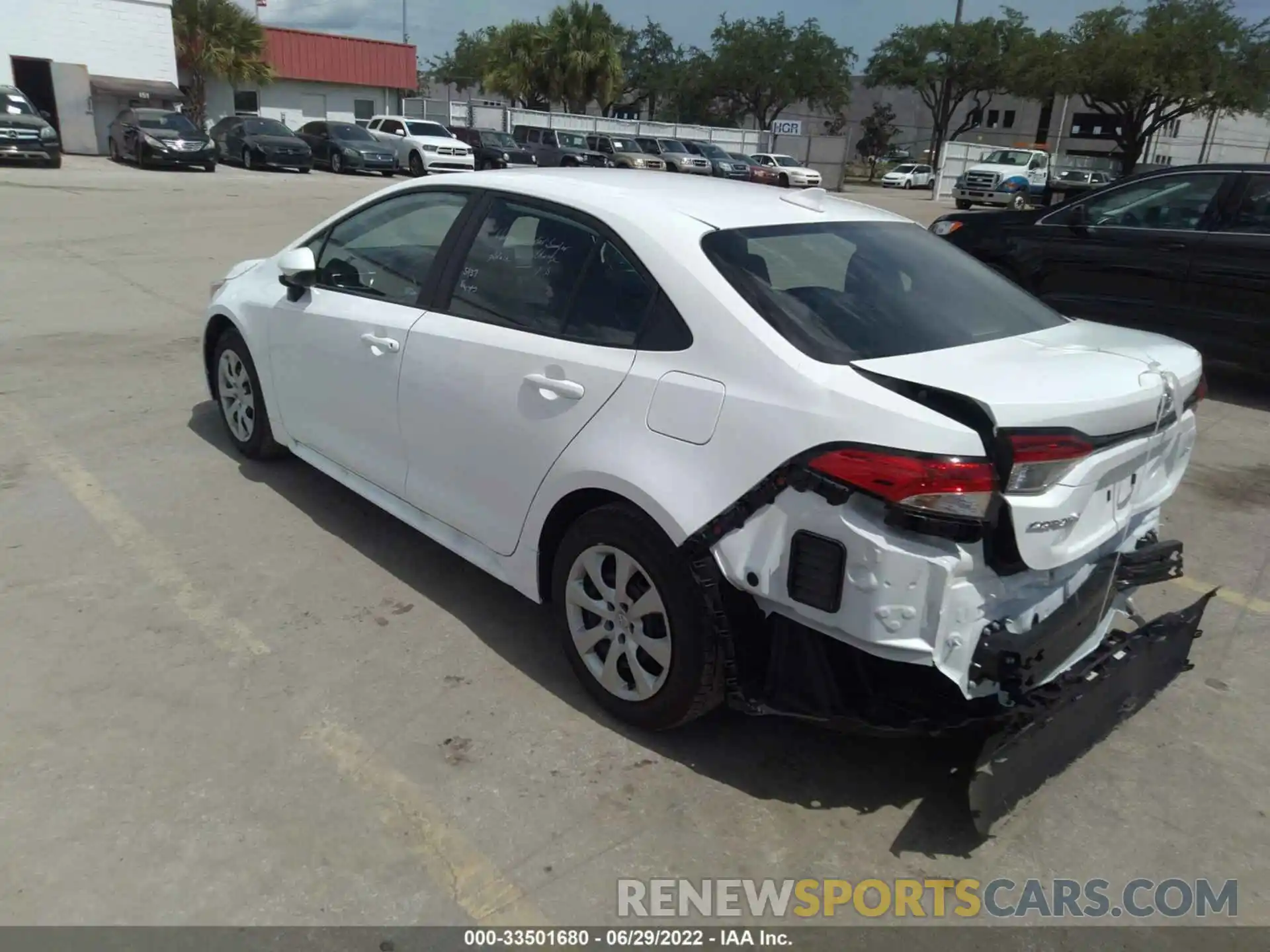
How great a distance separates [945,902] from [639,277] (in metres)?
2.01

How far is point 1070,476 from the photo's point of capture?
2557 millimetres

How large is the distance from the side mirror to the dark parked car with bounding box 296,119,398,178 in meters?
26.5

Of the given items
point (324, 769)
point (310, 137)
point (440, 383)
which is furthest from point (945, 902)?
point (310, 137)

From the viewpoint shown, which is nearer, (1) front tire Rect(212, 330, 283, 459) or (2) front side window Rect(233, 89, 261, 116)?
(1) front tire Rect(212, 330, 283, 459)

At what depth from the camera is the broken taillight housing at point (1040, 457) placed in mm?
2432

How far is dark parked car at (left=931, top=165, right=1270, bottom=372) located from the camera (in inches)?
281

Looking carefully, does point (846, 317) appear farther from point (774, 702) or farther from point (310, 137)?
point (310, 137)

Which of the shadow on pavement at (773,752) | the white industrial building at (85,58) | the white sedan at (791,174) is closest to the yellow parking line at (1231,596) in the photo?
the shadow on pavement at (773,752)

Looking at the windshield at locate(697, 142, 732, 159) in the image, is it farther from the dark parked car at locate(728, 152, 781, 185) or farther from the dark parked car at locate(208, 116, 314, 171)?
the dark parked car at locate(208, 116, 314, 171)

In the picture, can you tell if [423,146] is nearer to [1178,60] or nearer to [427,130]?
[427,130]

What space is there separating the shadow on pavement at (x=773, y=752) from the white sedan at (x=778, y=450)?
0.65 feet

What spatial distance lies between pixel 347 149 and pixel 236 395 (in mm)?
26246

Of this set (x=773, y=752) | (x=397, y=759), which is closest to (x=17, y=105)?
Answer: (x=397, y=759)

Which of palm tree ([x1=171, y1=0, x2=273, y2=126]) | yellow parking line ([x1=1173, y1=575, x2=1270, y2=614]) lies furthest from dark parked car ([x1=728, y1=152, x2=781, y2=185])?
yellow parking line ([x1=1173, y1=575, x2=1270, y2=614])
